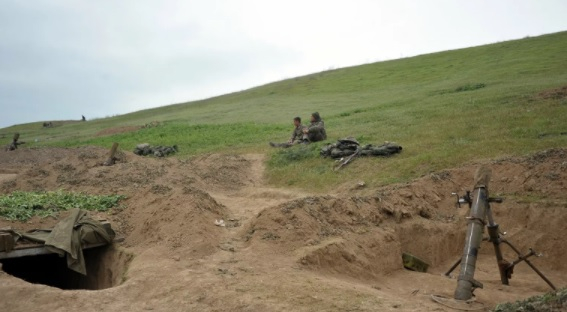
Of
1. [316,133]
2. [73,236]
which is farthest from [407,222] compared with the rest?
[316,133]

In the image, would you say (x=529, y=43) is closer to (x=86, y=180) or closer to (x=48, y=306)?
(x=86, y=180)

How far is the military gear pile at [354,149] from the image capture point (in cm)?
1456

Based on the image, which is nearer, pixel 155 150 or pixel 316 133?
pixel 316 133

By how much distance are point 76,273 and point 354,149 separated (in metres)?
8.25

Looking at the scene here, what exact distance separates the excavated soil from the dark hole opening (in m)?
0.09

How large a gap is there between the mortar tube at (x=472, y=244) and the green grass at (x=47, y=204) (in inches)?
291

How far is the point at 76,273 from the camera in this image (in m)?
10.3

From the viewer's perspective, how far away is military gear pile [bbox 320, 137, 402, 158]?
14.6 meters

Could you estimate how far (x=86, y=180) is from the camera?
1408 cm

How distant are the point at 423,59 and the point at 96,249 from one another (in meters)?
40.1

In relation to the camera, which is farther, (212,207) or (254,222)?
(212,207)

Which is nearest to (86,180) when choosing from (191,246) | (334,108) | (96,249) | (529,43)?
(96,249)

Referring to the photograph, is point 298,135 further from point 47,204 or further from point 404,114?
point 47,204

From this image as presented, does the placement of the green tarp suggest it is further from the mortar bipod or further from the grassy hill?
the mortar bipod
